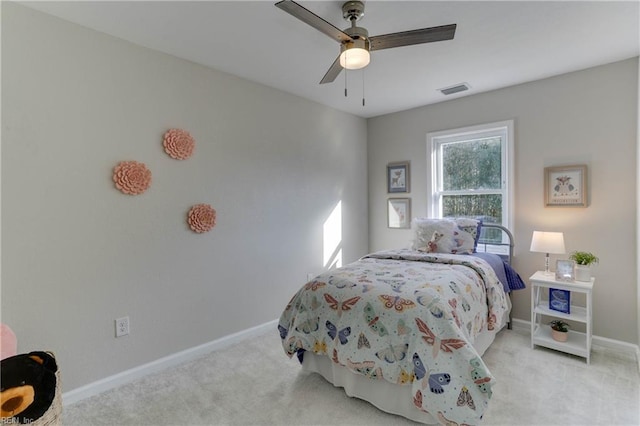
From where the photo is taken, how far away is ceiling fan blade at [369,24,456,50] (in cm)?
163

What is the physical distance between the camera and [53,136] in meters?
1.96

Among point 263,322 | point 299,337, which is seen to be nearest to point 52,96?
point 299,337

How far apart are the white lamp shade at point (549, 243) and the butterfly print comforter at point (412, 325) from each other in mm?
567

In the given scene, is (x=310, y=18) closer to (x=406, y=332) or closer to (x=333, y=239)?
(x=406, y=332)

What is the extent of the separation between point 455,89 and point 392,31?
4.72 feet

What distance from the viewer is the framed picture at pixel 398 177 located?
4004 millimetres

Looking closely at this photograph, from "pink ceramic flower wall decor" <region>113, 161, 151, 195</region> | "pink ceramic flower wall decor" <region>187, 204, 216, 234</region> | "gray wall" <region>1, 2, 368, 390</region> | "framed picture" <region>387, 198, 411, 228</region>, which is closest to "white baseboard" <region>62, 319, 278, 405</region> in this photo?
"gray wall" <region>1, 2, 368, 390</region>

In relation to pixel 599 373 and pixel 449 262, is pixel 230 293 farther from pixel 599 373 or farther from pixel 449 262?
pixel 599 373

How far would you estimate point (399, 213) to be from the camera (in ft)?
13.4

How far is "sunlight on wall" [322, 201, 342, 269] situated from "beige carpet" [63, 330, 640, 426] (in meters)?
1.45

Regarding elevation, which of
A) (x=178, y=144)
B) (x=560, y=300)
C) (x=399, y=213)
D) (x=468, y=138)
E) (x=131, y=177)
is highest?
(x=468, y=138)

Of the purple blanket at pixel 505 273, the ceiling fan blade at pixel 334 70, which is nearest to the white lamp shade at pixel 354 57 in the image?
the ceiling fan blade at pixel 334 70

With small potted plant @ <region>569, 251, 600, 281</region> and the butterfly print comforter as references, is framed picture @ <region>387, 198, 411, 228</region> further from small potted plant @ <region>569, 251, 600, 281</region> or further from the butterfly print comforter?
small potted plant @ <region>569, 251, 600, 281</region>

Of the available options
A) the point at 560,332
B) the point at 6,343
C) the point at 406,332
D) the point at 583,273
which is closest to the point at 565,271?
the point at 583,273
